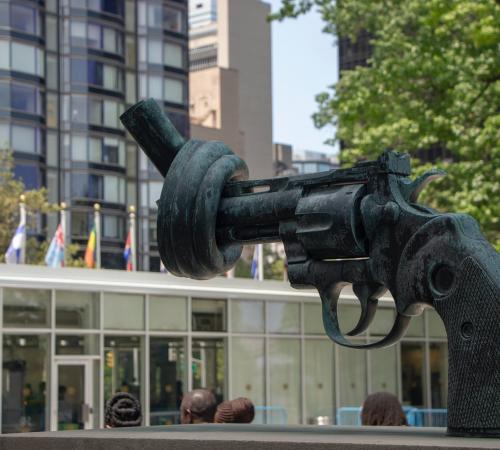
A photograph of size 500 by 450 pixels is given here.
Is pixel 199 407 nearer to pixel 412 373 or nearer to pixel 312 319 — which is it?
pixel 312 319

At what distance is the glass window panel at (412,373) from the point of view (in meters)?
31.0

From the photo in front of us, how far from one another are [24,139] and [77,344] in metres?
50.8

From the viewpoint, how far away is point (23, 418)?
76.0ft

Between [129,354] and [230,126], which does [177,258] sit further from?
[230,126]

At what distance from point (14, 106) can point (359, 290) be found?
69.4 m

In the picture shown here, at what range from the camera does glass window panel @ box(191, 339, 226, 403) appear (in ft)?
86.2

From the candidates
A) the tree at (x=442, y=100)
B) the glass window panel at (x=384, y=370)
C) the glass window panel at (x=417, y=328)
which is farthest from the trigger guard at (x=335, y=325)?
the glass window panel at (x=417, y=328)

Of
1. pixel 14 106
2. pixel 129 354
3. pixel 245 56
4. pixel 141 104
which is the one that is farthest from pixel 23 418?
pixel 245 56

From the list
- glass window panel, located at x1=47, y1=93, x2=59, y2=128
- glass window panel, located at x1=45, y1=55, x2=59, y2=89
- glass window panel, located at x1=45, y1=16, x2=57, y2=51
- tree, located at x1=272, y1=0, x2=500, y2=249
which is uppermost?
glass window panel, located at x1=45, y1=16, x2=57, y2=51

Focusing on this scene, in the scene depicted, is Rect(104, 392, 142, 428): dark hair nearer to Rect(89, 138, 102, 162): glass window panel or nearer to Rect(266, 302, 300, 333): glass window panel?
Rect(266, 302, 300, 333): glass window panel

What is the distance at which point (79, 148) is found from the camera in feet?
253

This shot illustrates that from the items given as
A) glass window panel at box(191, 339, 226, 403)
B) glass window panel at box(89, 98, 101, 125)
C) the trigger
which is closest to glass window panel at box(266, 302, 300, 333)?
glass window panel at box(191, 339, 226, 403)

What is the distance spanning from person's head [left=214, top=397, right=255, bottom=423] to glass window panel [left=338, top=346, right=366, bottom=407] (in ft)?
68.0

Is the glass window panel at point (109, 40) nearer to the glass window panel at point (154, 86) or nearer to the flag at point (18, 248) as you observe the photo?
the glass window panel at point (154, 86)
